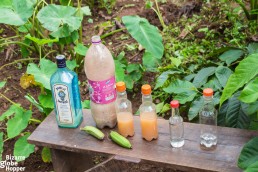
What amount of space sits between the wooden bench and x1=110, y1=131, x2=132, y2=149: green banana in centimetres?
2

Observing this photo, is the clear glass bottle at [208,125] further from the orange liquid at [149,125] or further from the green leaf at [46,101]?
the green leaf at [46,101]

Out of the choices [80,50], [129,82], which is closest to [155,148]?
[129,82]

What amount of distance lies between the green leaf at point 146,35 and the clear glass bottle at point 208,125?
77 centimetres

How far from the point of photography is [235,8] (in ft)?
11.7

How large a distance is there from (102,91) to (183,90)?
63 cm

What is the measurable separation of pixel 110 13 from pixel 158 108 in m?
1.39

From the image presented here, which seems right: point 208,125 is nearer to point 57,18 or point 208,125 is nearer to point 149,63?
point 149,63

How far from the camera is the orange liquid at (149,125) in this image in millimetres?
1905

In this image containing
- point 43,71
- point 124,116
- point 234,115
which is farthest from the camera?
point 43,71

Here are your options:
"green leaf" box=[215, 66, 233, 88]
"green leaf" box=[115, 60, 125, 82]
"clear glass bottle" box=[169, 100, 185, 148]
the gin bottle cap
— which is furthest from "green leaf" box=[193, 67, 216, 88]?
the gin bottle cap

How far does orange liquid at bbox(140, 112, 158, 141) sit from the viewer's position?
191 centimetres

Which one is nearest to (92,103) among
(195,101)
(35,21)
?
(195,101)

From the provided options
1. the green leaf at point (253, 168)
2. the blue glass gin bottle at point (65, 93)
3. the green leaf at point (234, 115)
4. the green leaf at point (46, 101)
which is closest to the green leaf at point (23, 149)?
the green leaf at point (46, 101)

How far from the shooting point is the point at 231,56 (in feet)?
8.75
